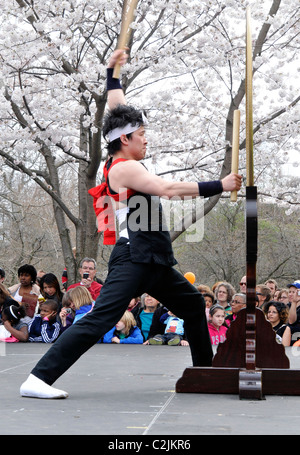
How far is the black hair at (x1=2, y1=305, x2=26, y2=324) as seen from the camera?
887 centimetres

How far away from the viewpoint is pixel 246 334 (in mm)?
4297

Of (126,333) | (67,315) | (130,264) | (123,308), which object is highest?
(130,264)

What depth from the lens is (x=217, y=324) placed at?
8.53 meters

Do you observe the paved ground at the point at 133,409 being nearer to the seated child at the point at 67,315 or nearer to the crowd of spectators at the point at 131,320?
the crowd of spectators at the point at 131,320

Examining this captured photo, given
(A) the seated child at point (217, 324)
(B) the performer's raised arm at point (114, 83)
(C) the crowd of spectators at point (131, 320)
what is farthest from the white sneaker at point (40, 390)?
(A) the seated child at point (217, 324)

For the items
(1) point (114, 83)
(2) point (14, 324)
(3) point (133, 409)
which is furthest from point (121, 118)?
(2) point (14, 324)

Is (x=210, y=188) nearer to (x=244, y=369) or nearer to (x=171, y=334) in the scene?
(x=244, y=369)

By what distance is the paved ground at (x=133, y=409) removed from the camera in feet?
10.4

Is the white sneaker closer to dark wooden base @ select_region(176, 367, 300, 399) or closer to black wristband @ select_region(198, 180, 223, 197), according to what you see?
dark wooden base @ select_region(176, 367, 300, 399)

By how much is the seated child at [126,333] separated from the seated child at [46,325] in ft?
2.08

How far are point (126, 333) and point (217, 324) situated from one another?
1.22m

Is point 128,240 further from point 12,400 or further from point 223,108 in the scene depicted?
point 223,108

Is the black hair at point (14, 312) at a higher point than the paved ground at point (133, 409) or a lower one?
higher

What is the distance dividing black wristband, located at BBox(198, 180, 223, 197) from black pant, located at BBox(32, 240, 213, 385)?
595 mm
